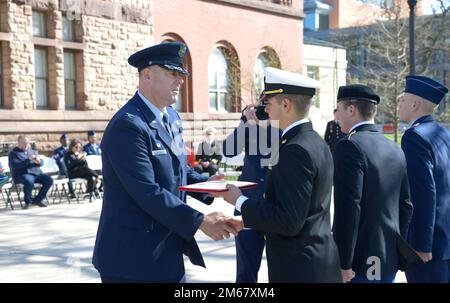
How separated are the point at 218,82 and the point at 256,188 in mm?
20180

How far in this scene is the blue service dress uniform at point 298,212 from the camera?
3084 millimetres

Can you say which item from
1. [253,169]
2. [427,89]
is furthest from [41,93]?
[427,89]

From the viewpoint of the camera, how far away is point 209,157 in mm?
16141

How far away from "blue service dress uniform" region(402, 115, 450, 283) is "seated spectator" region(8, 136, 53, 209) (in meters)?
→ 10.3

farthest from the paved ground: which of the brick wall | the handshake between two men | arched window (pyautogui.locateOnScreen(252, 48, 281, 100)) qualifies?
arched window (pyautogui.locateOnScreen(252, 48, 281, 100))

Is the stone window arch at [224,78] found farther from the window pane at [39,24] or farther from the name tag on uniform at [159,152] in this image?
the name tag on uniform at [159,152]

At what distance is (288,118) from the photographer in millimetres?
3346

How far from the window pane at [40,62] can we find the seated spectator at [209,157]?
5512 millimetres

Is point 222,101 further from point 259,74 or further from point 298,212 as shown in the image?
point 298,212

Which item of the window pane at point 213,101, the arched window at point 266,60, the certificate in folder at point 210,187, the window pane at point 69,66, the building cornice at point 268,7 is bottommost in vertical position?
the certificate in folder at point 210,187

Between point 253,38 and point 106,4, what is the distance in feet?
29.5

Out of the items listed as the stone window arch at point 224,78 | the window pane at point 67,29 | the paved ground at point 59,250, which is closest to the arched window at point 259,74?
the stone window arch at point 224,78

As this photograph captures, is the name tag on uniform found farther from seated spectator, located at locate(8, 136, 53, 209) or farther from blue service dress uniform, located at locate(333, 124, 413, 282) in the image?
seated spectator, located at locate(8, 136, 53, 209)

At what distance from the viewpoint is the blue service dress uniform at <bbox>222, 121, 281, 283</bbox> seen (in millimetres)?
5941
